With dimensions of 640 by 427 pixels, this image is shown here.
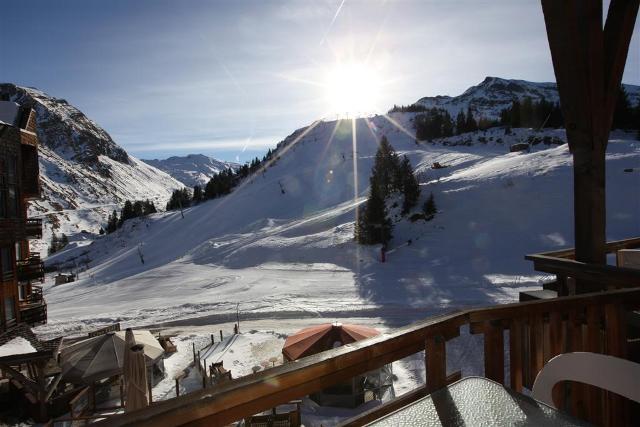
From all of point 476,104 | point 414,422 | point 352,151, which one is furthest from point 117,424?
point 476,104

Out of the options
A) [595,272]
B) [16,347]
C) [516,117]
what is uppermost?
[516,117]

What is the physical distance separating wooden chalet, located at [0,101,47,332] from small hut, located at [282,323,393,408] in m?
8.79

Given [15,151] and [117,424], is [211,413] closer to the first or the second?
[117,424]

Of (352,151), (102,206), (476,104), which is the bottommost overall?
(102,206)

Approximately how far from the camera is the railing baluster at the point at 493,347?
2.29 meters

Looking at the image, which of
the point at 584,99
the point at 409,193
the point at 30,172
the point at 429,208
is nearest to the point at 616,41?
the point at 584,99

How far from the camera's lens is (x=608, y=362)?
1760 millimetres

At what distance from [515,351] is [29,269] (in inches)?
624

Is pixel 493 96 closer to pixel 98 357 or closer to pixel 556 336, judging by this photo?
pixel 98 357

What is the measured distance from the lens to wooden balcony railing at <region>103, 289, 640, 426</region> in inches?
50.8

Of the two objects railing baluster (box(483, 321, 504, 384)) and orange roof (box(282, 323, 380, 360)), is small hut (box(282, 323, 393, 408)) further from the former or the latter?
railing baluster (box(483, 321, 504, 384))

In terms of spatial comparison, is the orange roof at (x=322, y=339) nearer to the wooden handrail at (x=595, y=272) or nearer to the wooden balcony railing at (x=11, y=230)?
the wooden handrail at (x=595, y=272)

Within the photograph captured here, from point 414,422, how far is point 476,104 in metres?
140

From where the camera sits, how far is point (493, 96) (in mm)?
145875
